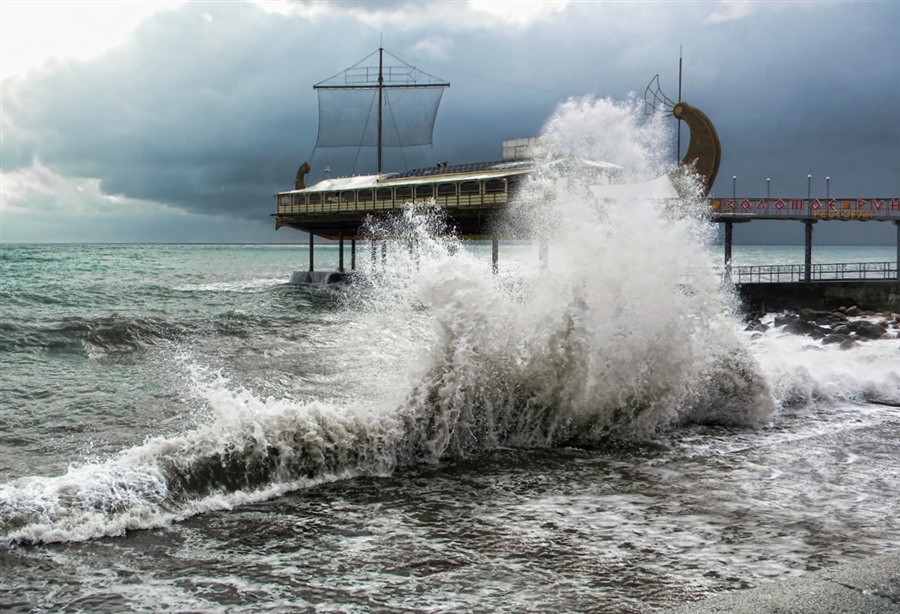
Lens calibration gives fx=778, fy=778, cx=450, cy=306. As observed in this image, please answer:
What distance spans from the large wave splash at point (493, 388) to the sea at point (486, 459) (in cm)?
3

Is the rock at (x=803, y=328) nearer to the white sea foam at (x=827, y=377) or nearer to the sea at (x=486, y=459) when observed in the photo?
the white sea foam at (x=827, y=377)

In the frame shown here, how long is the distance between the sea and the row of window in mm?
20177

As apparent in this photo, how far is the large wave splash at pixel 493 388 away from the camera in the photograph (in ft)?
21.6

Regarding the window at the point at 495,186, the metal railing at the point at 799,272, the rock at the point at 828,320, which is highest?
the window at the point at 495,186

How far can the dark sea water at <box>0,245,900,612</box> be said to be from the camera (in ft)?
16.5

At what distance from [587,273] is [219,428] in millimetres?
5492

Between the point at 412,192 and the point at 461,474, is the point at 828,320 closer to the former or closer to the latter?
the point at 412,192

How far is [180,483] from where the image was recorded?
22.0ft

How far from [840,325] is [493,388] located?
18777 millimetres

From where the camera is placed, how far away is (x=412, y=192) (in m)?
38.6

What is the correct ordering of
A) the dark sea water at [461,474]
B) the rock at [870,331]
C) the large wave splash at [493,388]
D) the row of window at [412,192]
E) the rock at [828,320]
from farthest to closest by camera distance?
the row of window at [412,192] < the rock at [828,320] < the rock at [870,331] < the large wave splash at [493,388] < the dark sea water at [461,474]

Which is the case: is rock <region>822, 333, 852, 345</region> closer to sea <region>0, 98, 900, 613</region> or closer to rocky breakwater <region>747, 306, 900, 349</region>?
rocky breakwater <region>747, 306, 900, 349</region>

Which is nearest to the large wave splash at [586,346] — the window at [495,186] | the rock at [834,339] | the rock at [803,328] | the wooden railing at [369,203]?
the rock at [834,339]

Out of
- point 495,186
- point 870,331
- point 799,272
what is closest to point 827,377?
point 870,331
